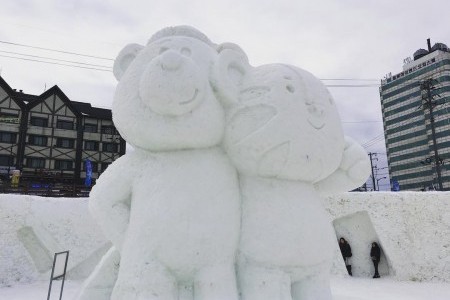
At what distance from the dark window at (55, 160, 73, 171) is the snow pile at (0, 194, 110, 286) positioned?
52.8 ft

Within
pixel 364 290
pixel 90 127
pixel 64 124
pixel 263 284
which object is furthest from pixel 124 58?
pixel 90 127

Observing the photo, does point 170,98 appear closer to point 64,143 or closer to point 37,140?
point 37,140

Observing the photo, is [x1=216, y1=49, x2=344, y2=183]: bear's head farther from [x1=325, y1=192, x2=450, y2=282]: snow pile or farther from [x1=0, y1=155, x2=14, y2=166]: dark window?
[x1=0, y1=155, x2=14, y2=166]: dark window

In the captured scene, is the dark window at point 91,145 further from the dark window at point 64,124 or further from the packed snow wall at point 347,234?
the packed snow wall at point 347,234

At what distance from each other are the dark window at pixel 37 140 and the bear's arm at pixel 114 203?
2139 centimetres

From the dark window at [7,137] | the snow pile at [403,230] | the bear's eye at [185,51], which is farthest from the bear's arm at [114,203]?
the dark window at [7,137]

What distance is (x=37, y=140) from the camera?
21.4 meters

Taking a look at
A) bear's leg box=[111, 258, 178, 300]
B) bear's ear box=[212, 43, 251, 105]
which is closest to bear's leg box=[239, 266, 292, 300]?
bear's leg box=[111, 258, 178, 300]

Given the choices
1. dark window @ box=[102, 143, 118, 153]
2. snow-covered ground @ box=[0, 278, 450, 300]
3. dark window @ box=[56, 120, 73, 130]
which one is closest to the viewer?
snow-covered ground @ box=[0, 278, 450, 300]

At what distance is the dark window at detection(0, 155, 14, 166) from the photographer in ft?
65.1

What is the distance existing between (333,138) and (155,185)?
1251 mm

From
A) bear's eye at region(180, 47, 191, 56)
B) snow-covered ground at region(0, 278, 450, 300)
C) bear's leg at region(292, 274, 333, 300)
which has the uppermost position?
bear's eye at region(180, 47, 191, 56)

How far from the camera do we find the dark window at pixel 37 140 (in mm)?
21087

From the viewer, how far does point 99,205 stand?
7.80 feet
